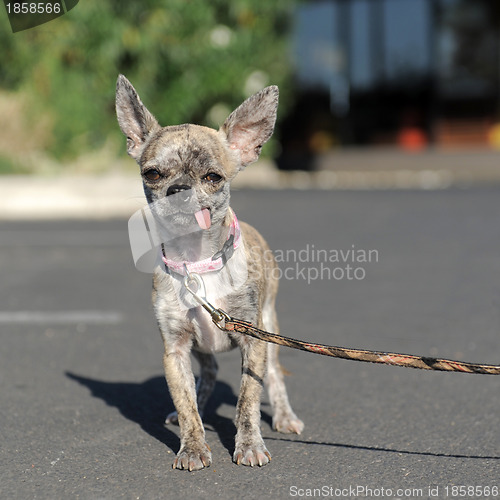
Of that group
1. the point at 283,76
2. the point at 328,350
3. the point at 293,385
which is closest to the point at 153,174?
the point at 328,350

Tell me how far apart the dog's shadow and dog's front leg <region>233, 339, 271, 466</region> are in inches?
7.7

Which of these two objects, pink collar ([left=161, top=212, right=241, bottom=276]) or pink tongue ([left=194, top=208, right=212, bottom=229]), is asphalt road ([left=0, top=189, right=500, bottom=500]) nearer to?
pink collar ([left=161, top=212, right=241, bottom=276])

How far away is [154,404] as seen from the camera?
15.9 ft

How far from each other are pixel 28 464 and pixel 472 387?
284 cm

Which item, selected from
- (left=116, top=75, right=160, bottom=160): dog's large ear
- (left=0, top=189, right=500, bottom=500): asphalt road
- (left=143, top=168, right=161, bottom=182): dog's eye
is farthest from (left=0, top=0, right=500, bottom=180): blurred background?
(left=143, top=168, right=161, bottom=182): dog's eye

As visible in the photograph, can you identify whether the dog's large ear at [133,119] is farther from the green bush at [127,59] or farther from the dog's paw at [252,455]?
the green bush at [127,59]

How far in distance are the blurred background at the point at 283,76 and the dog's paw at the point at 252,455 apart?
17782 millimetres

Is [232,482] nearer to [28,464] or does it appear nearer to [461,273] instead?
[28,464]

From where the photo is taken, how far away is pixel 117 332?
6.60m

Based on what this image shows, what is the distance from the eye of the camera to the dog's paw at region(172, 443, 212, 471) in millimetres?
3750

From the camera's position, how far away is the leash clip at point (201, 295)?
3.82m

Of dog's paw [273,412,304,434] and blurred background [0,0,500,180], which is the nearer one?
dog's paw [273,412,304,434]

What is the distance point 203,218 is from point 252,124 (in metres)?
0.68

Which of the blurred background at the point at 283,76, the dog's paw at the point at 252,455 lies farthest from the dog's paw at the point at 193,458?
the blurred background at the point at 283,76
